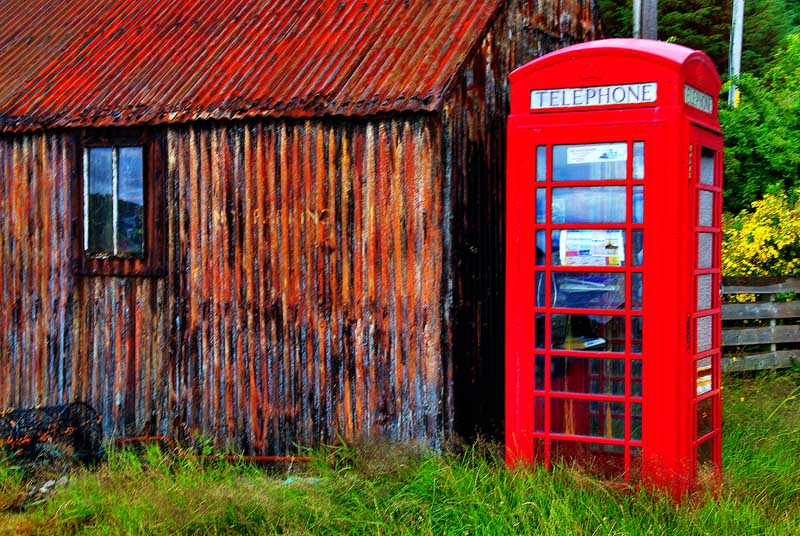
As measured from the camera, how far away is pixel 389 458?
764 centimetres

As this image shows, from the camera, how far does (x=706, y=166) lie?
7.21 metres

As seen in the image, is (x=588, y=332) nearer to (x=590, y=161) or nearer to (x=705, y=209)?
(x=590, y=161)

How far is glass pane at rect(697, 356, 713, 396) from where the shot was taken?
274 inches

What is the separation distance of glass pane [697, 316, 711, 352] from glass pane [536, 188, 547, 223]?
1.30m

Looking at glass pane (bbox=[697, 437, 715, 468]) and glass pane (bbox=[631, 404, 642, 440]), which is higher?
glass pane (bbox=[631, 404, 642, 440])

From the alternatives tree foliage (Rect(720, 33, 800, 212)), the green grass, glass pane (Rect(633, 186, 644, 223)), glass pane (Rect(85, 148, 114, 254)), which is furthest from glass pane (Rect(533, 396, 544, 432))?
tree foliage (Rect(720, 33, 800, 212))

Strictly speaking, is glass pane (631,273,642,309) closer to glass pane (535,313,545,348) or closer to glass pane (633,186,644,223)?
glass pane (633,186,644,223)

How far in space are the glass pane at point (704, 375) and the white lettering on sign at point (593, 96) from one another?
6.17 feet

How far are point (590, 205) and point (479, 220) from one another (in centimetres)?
184

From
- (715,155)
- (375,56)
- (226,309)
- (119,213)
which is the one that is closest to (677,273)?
(715,155)

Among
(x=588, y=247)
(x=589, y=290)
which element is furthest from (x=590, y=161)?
(x=589, y=290)

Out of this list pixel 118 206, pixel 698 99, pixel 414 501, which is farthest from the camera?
pixel 118 206

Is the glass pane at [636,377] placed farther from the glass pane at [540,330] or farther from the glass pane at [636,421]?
the glass pane at [540,330]

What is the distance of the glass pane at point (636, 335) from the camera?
263 inches
